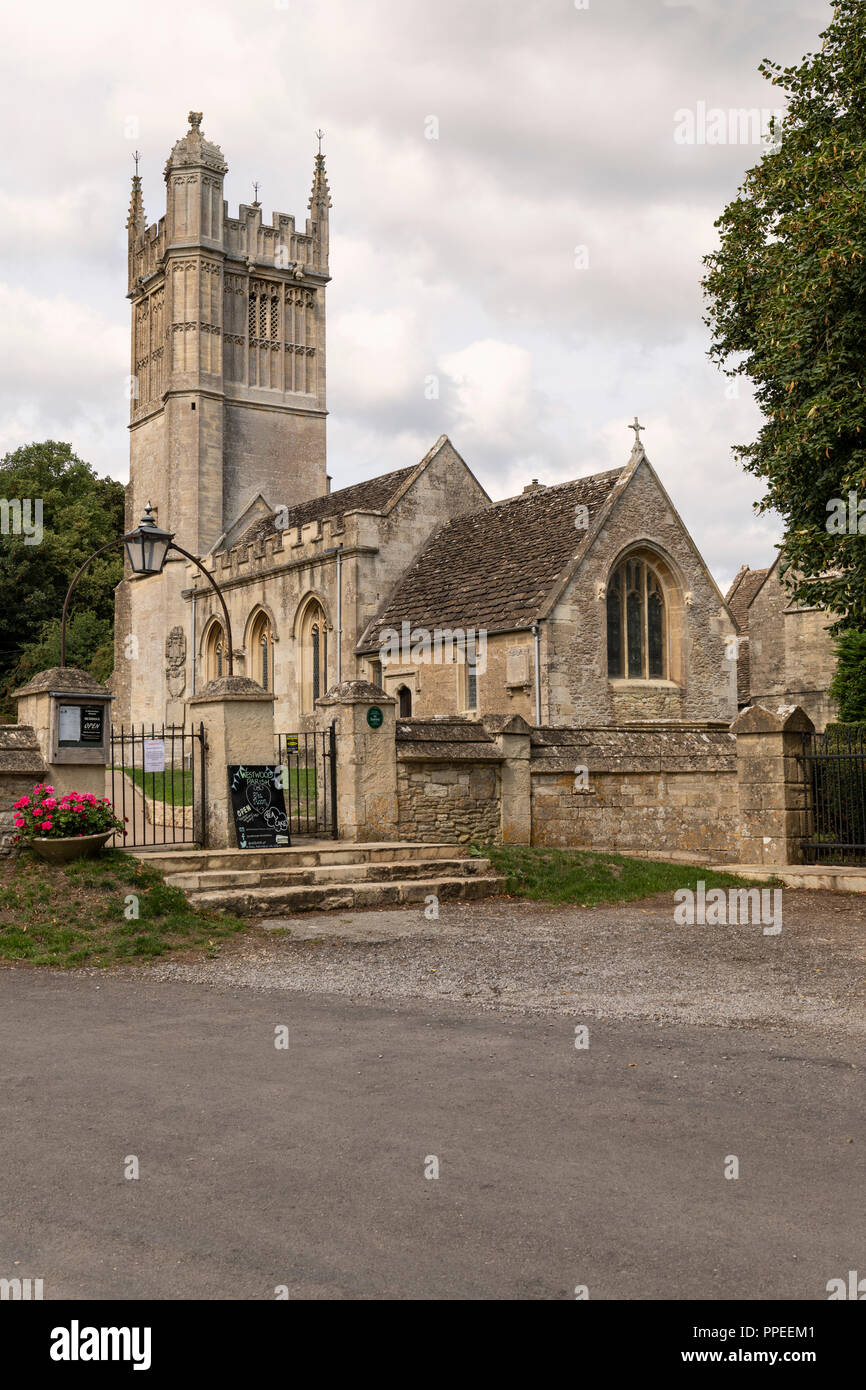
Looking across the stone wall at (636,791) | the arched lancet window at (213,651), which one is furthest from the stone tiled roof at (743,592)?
the stone wall at (636,791)

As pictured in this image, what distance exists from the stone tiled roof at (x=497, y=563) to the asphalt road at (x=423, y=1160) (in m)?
17.9

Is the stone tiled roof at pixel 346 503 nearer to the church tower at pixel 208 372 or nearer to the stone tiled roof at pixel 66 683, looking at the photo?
the church tower at pixel 208 372

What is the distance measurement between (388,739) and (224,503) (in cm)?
3174

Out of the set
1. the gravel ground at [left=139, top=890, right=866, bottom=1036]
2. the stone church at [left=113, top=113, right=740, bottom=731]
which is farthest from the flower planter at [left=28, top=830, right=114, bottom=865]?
the stone church at [left=113, top=113, right=740, bottom=731]

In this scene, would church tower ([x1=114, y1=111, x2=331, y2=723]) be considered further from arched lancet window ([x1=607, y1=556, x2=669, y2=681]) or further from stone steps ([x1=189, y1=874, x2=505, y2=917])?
stone steps ([x1=189, y1=874, x2=505, y2=917])

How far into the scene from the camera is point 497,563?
27109mm

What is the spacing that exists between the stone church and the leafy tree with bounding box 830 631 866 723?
2638 millimetres

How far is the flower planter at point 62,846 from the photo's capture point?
1210 cm

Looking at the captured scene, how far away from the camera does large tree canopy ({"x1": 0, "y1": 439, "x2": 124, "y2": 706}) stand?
171 feet

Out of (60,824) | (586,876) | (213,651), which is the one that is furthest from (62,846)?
(213,651)

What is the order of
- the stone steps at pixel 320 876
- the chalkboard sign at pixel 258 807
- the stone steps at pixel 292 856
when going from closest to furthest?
the stone steps at pixel 320 876 < the stone steps at pixel 292 856 < the chalkboard sign at pixel 258 807

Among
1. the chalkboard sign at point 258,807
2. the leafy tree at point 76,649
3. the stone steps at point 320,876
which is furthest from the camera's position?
the leafy tree at point 76,649
